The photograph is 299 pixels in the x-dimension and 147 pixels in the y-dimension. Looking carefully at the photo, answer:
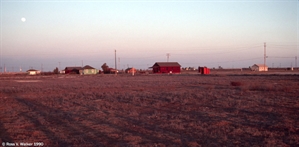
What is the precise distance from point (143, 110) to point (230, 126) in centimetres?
535

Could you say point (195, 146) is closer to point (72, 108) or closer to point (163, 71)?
point (72, 108)

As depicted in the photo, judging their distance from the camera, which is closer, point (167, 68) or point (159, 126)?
point (159, 126)

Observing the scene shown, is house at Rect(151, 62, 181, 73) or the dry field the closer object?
the dry field

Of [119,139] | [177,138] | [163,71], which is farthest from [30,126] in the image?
[163,71]

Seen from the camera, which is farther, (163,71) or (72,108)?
(163,71)

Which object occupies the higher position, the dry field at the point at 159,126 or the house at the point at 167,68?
the house at the point at 167,68

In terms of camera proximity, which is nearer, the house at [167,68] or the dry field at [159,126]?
the dry field at [159,126]

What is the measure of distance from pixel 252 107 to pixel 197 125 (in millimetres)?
5571

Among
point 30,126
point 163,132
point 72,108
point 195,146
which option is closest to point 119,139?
point 163,132

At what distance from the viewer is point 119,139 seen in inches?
347

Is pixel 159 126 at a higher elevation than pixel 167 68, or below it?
below

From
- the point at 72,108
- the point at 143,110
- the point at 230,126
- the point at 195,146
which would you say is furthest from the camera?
the point at 72,108

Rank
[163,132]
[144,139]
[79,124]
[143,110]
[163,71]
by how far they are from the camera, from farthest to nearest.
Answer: [163,71] < [143,110] < [79,124] < [163,132] < [144,139]

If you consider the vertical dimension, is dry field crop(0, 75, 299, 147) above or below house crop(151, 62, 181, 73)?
below
